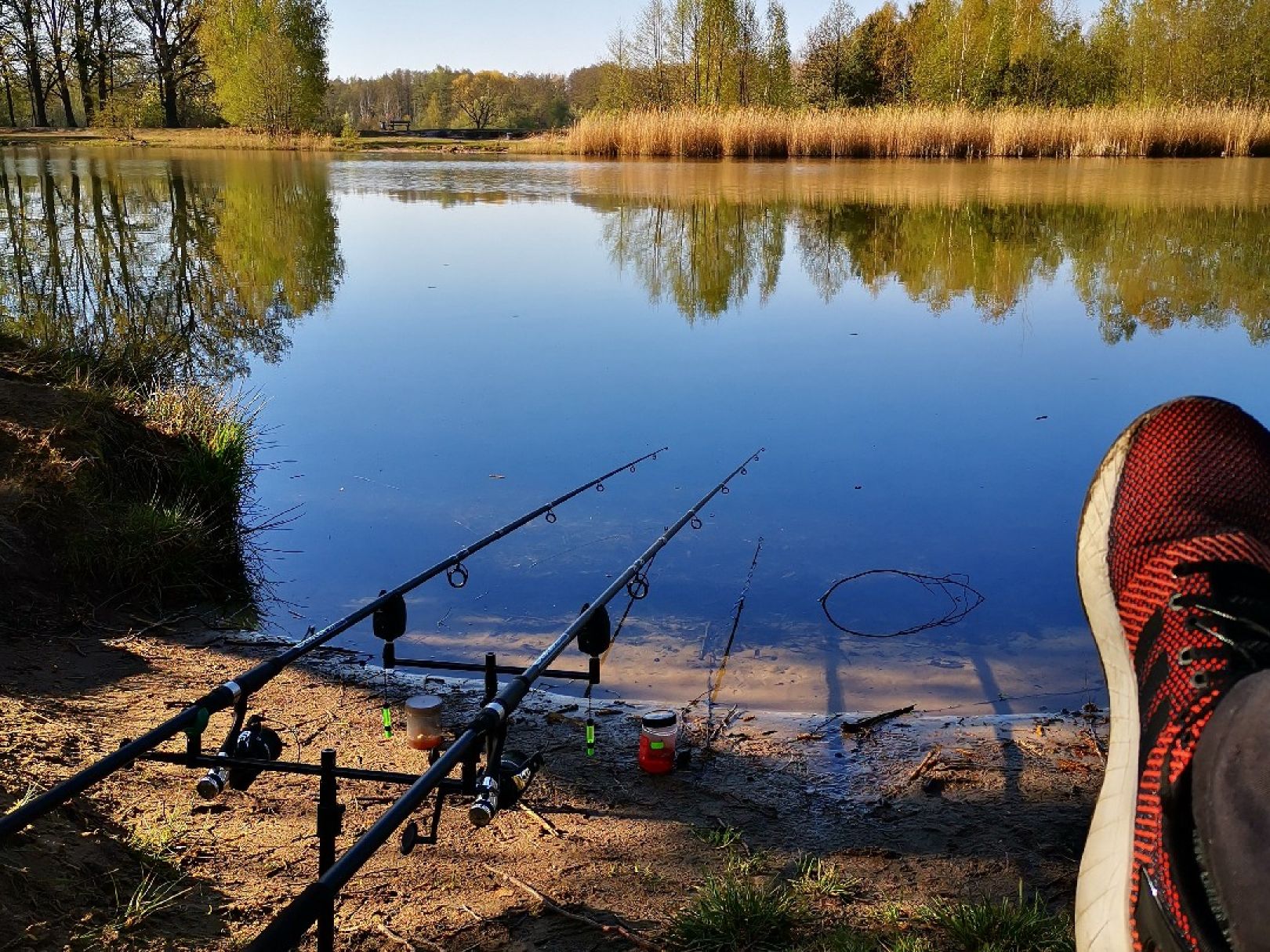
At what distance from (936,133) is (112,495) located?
26795 mm

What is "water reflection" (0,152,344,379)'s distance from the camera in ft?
25.6

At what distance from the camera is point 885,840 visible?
8.45ft

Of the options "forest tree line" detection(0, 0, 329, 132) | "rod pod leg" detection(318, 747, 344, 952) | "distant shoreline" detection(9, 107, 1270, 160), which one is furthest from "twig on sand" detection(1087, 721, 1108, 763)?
"forest tree line" detection(0, 0, 329, 132)

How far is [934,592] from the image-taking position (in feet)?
14.6

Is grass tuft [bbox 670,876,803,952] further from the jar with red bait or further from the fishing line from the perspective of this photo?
the fishing line

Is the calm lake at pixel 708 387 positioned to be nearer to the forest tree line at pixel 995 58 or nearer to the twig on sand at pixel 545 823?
the twig on sand at pixel 545 823

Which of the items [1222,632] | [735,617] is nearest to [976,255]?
[735,617]

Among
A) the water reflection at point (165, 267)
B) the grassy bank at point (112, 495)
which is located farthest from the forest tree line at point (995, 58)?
the grassy bank at point (112, 495)

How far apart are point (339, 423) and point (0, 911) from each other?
5.17m

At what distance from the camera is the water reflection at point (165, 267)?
7.80m

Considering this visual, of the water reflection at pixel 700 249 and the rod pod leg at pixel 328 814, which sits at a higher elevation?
the water reflection at pixel 700 249

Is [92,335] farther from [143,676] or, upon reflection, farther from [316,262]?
[316,262]

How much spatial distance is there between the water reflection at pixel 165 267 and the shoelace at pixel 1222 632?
570 centimetres

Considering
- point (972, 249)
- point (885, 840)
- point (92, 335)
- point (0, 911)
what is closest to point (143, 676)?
point (0, 911)
